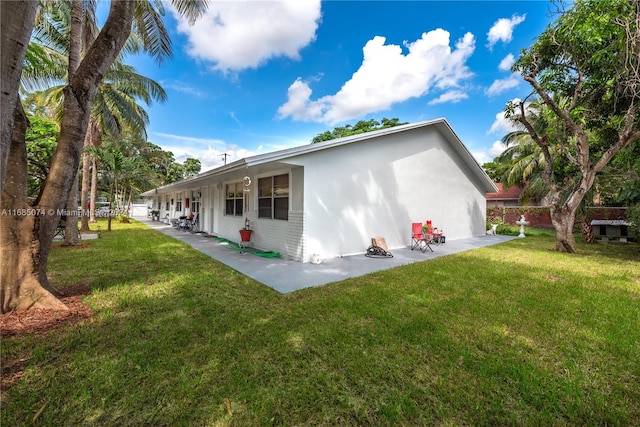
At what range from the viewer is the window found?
10047 mm

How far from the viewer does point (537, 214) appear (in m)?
17.2

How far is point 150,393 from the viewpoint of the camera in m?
2.03

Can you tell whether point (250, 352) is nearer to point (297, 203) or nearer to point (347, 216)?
point (297, 203)

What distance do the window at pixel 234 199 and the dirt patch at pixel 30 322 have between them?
642cm

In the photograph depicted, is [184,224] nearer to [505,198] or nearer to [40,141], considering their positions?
[40,141]

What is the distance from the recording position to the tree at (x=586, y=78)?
6250 mm

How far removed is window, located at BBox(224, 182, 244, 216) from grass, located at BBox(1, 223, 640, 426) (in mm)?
5572

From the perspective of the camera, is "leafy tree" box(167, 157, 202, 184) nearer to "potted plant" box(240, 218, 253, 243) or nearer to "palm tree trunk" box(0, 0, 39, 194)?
"potted plant" box(240, 218, 253, 243)

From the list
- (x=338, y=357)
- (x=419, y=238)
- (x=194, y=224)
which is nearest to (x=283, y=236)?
(x=419, y=238)

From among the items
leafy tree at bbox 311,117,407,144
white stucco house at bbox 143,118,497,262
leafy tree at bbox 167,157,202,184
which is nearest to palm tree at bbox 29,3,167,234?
white stucco house at bbox 143,118,497,262

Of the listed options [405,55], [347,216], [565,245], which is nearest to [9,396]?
[347,216]

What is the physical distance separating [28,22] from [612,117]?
14.0 m

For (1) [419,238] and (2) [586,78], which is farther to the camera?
(1) [419,238]

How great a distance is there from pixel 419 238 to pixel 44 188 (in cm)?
896
